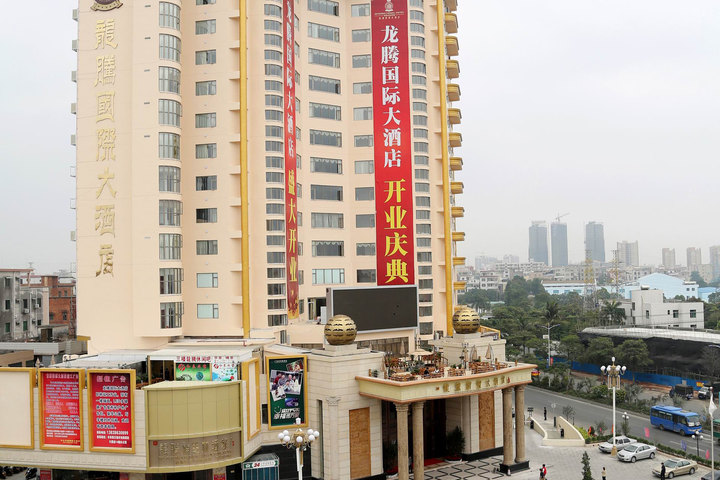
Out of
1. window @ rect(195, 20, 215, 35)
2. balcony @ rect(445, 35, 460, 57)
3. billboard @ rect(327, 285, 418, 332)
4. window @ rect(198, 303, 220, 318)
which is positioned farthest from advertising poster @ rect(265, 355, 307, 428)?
balcony @ rect(445, 35, 460, 57)

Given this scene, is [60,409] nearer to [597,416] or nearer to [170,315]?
[170,315]

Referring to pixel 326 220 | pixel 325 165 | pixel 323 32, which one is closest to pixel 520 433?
pixel 326 220

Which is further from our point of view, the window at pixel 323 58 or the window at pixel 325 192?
the window at pixel 323 58

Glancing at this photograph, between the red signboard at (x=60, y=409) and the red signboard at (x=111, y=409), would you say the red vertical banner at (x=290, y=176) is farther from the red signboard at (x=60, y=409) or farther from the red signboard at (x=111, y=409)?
the red signboard at (x=60, y=409)

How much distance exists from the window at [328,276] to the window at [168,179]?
17539 millimetres

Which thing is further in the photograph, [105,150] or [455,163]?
[455,163]

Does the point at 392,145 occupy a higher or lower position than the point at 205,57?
lower

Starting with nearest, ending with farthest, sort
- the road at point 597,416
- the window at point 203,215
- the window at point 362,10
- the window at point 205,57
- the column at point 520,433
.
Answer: the column at point 520,433
the window at point 203,215
the window at point 205,57
the road at point 597,416
the window at point 362,10

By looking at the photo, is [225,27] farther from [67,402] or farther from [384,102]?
[67,402]

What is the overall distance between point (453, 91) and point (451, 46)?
5484 mm

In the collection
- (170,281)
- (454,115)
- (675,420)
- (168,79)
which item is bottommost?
(675,420)

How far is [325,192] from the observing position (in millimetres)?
64125

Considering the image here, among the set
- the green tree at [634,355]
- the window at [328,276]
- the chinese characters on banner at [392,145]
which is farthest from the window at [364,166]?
the green tree at [634,355]

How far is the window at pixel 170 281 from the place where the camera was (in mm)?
50500
